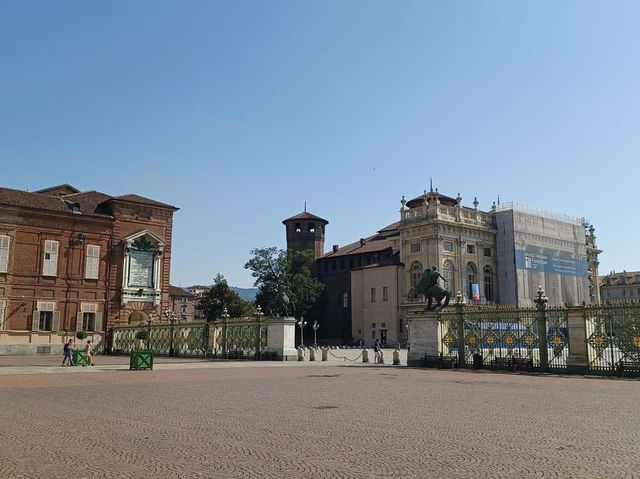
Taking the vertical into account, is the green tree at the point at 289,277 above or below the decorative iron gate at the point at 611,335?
above

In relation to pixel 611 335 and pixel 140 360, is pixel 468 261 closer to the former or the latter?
pixel 611 335

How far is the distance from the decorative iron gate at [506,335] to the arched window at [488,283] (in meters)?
46.3

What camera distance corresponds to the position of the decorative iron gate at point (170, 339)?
3775 cm

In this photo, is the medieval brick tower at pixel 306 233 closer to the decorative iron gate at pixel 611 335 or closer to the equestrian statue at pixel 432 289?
the equestrian statue at pixel 432 289

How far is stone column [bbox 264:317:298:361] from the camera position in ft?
105

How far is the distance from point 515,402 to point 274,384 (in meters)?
7.02

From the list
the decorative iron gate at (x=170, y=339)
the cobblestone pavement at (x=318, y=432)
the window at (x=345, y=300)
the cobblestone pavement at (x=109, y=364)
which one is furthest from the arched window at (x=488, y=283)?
the cobblestone pavement at (x=318, y=432)

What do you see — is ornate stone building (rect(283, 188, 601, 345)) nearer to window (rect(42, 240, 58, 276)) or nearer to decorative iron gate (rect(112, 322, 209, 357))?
decorative iron gate (rect(112, 322, 209, 357))

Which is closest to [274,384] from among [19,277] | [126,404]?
[126,404]

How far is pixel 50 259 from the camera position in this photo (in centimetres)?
4388

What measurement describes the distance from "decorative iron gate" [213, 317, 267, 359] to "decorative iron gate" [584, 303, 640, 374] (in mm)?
17282

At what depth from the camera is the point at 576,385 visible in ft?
56.6

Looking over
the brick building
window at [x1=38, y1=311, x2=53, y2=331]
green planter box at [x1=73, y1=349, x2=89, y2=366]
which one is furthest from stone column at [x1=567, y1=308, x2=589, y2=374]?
window at [x1=38, y1=311, x2=53, y2=331]

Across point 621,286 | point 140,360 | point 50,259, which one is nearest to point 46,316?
point 50,259
